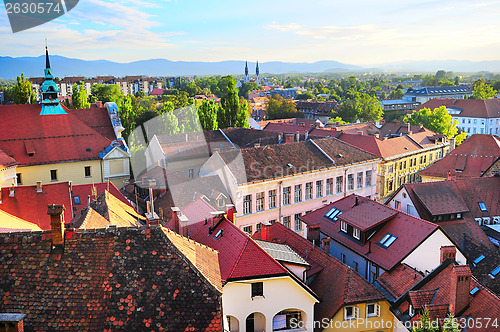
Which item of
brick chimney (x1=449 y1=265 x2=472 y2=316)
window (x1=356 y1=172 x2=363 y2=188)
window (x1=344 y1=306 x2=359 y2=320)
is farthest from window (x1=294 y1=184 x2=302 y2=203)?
brick chimney (x1=449 y1=265 x2=472 y2=316)

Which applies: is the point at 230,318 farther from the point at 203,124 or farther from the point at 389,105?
the point at 389,105

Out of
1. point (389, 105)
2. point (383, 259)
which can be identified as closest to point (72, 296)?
point (383, 259)

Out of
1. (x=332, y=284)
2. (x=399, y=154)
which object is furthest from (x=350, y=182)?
(x=332, y=284)

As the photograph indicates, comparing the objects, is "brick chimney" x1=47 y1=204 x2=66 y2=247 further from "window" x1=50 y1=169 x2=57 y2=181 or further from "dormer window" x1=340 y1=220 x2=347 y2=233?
"window" x1=50 y1=169 x2=57 y2=181

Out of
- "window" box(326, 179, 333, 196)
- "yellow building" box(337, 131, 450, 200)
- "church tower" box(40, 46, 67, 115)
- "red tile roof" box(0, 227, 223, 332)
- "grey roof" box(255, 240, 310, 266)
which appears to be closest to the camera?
"red tile roof" box(0, 227, 223, 332)

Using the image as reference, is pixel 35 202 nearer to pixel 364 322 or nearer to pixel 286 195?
pixel 286 195

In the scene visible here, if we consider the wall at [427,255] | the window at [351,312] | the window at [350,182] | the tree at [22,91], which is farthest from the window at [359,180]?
the tree at [22,91]
